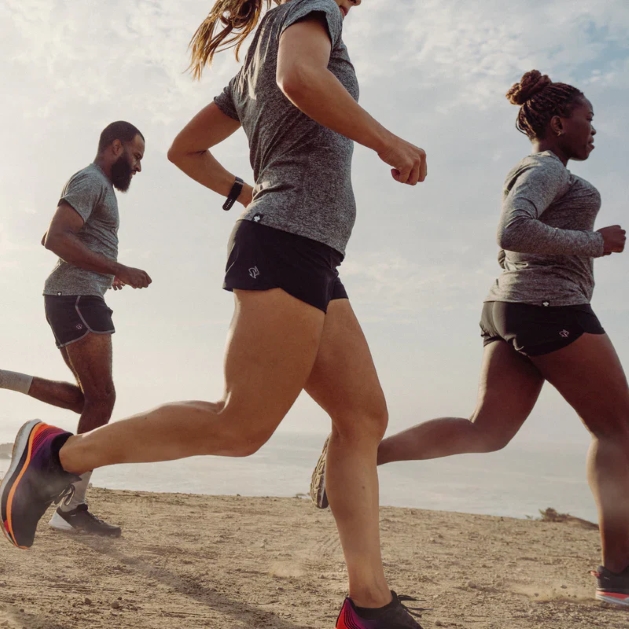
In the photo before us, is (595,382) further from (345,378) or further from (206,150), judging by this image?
→ (206,150)

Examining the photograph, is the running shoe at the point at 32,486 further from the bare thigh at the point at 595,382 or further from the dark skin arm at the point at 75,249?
the bare thigh at the point at 595,382

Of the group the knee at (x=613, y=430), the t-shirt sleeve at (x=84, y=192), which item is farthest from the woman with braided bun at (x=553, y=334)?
the t-shirt sleeve at (x=84, y=192)

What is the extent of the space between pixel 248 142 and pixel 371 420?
1.01 m

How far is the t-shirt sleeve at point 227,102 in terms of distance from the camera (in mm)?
2520

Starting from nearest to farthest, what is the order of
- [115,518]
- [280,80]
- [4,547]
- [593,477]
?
[280,80] → [593,477] → [4,547] → [115,518]

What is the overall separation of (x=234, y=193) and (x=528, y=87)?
75.4 inches

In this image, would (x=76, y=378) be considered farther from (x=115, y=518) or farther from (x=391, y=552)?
(x=391, y=552)

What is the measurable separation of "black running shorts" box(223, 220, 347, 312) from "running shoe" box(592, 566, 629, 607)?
203 centimetres

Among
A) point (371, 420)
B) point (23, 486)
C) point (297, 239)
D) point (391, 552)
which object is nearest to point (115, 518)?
point (391, 552)

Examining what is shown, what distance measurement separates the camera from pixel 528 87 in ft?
12.2

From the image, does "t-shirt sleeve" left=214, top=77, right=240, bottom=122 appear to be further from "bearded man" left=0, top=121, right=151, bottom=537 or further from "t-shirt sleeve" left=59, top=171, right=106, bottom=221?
"t-shirt sleeve" left=59, top=171, right=106, bottom=221

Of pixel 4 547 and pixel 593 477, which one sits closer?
pixel 593 477

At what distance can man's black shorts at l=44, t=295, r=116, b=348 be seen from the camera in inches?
161

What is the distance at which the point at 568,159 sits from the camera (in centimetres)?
359
